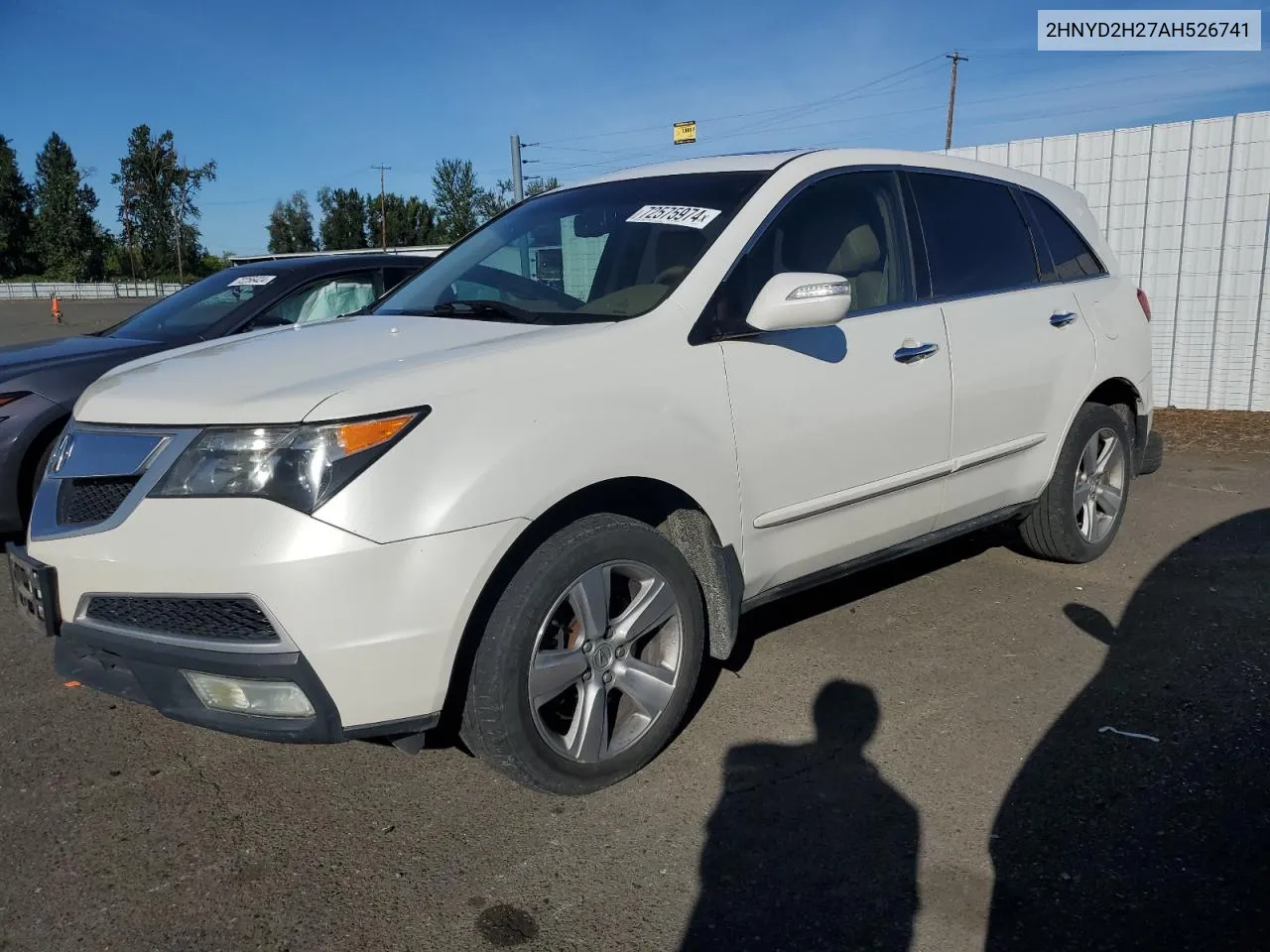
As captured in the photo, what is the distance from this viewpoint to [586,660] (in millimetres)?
2729

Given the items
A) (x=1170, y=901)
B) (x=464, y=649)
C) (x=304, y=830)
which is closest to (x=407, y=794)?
(x=304, y=830)

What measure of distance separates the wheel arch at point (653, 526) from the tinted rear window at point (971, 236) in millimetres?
1514

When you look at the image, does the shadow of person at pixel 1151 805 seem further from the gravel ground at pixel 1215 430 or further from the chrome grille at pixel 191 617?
the gravel ground at pixel 1215 430

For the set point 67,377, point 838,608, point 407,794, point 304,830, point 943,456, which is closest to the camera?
point 304,830

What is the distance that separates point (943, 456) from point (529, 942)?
92.7 inches

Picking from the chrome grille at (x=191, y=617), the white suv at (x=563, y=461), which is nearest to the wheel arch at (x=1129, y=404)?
the white suv at (x=563, y=461)

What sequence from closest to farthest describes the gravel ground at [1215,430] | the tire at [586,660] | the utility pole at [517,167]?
the tire at [586,660], the gravel ground at [1215,430], the utility pole at [517,167]

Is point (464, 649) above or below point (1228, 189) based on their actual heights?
below

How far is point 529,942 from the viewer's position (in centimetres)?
225

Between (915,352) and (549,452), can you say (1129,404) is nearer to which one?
(915,352)

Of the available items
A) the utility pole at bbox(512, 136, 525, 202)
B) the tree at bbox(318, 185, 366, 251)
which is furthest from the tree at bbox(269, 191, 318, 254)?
the utility pole at bbox(512, 136, 525, 202)

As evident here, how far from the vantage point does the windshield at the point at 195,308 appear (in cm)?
580

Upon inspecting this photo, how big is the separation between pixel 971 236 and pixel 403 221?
99537 millimetres

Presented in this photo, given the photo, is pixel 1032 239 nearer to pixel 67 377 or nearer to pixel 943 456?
pixel 943 456
